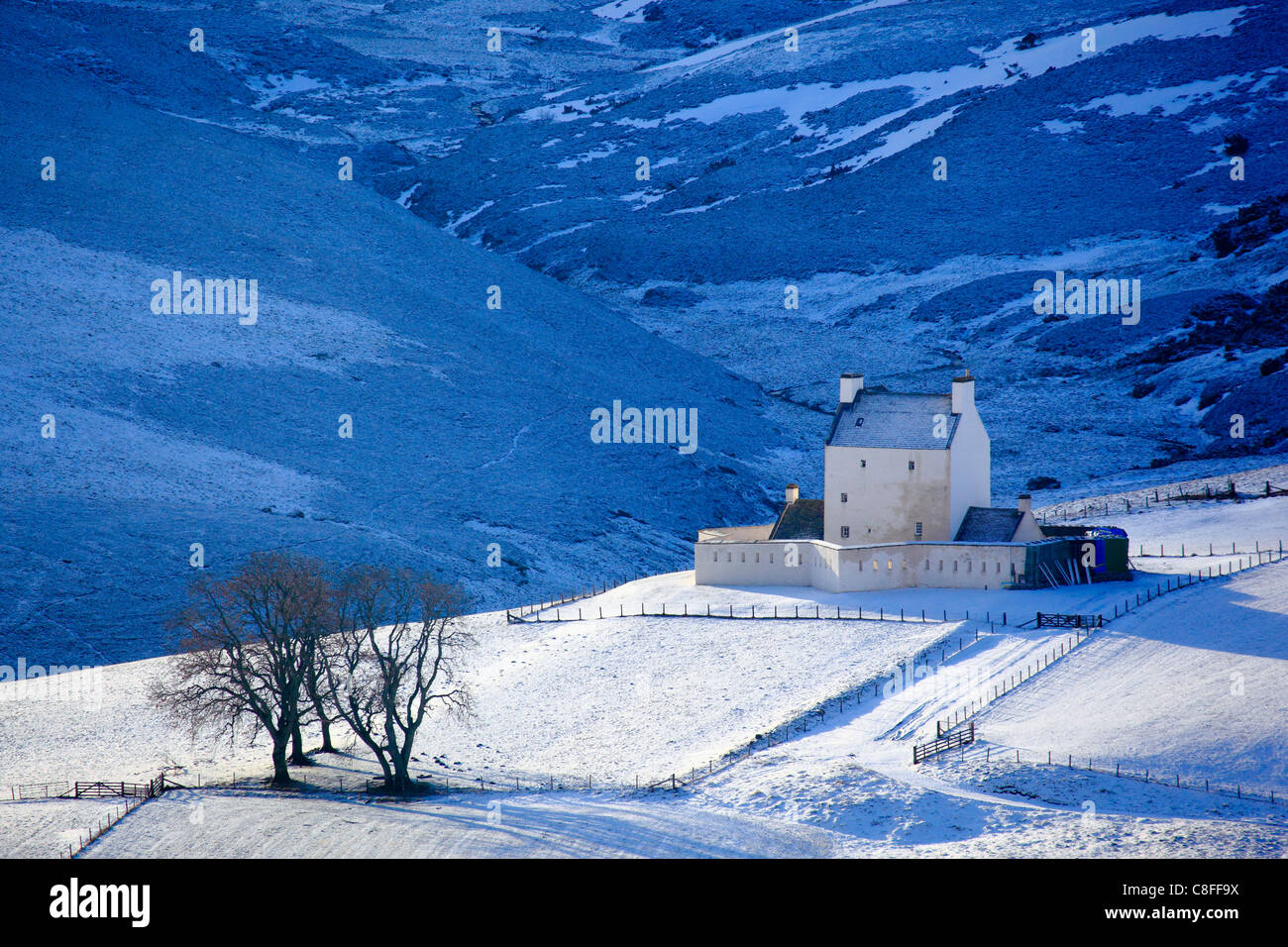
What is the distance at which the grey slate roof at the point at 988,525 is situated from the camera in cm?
5744

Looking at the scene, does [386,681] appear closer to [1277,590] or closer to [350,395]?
[1277,590]

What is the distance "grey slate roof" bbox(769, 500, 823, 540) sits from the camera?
60875 millimetres

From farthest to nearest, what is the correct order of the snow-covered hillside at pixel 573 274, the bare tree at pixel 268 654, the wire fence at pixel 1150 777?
the snow-covered hillside at pixel 573 274
the bare tree at pixel 268 654
the wire fence at pixel 1150 777

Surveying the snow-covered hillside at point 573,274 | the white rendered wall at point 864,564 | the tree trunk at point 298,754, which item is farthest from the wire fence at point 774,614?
the tree trunk at point 298,754

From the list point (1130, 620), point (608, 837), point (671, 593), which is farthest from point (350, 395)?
point (608, 837)

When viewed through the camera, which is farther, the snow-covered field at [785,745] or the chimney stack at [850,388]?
the chimney stack at [850,388]

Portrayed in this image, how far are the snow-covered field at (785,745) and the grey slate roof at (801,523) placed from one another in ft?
9.41

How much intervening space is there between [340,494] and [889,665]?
39.6 m

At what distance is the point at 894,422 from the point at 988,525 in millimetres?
5526

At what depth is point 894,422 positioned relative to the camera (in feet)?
196

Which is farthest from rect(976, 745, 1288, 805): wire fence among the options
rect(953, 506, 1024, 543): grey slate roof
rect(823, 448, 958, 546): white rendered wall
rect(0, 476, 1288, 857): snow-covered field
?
rect(823, 448, 958, 546): white rendered wall

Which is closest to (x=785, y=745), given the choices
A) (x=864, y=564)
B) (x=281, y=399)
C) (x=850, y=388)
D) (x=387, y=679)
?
(x=387, y=679)

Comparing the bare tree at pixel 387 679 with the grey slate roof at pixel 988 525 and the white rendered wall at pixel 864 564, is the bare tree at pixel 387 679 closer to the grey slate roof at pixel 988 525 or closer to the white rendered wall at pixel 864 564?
the white rendered wall at pixel 864 564

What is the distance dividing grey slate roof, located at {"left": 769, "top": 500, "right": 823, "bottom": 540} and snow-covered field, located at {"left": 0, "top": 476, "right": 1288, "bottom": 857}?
2.87 meters
